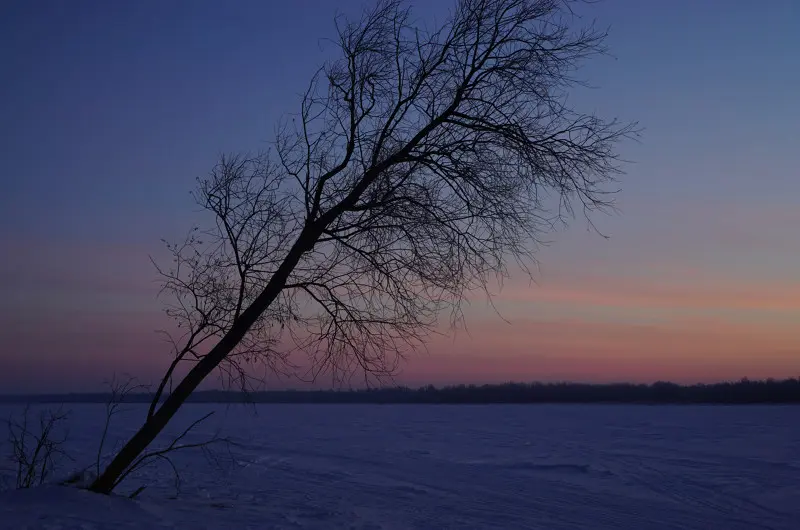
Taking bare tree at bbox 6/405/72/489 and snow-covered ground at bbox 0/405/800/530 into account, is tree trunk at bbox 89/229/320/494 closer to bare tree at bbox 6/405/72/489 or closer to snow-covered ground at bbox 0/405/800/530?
snow-covered ground at bbox 0/405/800/530

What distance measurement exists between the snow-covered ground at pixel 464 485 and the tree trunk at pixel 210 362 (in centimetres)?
52

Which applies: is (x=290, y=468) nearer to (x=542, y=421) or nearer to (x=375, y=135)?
(x=375, y=135)

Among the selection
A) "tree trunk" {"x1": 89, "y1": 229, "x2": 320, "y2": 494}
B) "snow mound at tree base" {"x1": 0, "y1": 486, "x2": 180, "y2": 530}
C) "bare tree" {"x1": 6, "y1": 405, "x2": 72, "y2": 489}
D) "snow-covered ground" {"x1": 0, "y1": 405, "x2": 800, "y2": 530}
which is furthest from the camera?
"bare tree" {"x1": 6, "y1": 405, "x2": 72, "y2": 489}

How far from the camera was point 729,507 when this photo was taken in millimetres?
11805

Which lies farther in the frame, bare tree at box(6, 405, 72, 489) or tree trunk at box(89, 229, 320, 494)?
bare tree at box(6, 405, 72, 489)

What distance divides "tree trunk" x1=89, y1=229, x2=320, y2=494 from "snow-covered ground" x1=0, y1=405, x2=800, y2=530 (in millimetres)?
521


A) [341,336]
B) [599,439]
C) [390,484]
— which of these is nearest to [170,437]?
[390,484]

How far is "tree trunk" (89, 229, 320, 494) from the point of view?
28.8 ft

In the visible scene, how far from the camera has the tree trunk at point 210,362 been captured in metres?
8.77

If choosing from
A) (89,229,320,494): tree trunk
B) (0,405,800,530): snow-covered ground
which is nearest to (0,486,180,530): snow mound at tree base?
(0,405,800,530): snow-covered ground

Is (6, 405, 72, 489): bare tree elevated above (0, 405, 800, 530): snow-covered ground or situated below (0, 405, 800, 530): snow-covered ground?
above

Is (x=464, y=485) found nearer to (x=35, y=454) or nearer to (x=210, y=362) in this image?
(x=210, y=362)

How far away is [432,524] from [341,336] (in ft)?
11.9

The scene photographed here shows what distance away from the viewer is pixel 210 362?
892 cm
